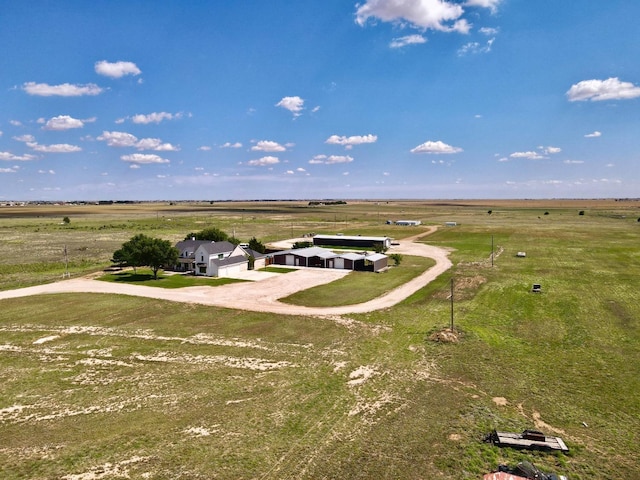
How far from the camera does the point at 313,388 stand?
1128 inches

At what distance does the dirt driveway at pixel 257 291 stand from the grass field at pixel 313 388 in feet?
10.4

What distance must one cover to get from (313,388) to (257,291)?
3209 centimetres

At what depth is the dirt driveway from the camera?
165 ft

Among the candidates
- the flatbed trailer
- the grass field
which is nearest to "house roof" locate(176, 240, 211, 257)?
the grass field

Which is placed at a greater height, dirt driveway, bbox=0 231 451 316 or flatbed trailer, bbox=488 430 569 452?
dirt driveway, bbox=0 231 451 316

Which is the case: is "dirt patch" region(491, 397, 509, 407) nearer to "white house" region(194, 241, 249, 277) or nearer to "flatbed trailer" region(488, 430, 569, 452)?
"flatbed trailer" region(488, 430, 569, 452)

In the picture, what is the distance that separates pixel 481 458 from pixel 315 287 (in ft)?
140

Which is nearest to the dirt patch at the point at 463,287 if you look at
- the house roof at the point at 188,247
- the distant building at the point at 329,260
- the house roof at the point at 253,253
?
the distant building at the point at 329,260

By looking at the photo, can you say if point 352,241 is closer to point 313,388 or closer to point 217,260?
point 217,260

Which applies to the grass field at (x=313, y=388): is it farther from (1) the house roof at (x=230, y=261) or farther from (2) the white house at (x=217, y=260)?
(1) the house roof at (x=230, y=261)

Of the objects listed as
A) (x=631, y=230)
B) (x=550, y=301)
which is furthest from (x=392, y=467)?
(x=631, y=230)

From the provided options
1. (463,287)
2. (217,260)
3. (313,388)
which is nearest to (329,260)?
(217,260)

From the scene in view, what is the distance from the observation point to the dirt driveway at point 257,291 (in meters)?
50.2

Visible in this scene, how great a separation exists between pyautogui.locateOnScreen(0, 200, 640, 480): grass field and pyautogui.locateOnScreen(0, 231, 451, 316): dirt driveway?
124 inches
